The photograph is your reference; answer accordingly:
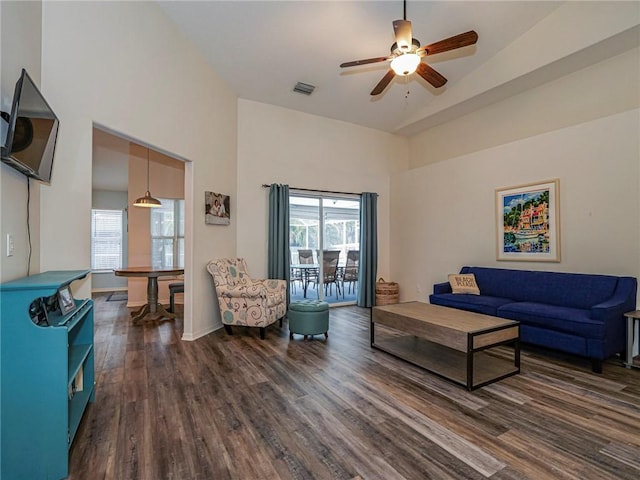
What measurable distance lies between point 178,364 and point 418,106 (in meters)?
5.50

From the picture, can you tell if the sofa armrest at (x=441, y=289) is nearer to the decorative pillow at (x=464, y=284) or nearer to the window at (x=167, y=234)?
the decorative pillow at (x=464, y=284)

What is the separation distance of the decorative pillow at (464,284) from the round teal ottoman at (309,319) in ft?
6.74

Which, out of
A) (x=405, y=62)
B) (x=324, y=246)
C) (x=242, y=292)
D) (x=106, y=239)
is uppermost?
(x=405, y=62)

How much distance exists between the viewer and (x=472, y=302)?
13.8ft

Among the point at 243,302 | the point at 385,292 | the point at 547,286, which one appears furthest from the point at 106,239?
the point at 547,286

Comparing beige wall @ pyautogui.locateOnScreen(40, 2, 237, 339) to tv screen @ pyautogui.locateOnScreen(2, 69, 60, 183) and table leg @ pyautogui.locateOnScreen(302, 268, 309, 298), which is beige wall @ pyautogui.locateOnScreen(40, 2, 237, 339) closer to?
tv screen @ pyautogui.locateOnScreen(2, 69, 60, 183)

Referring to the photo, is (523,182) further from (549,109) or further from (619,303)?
(619,303)

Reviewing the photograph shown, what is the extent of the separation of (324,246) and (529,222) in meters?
3.33

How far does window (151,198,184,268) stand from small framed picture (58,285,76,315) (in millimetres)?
4730

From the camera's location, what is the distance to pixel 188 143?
12.9ft

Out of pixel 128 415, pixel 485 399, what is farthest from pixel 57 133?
pixel 485 399

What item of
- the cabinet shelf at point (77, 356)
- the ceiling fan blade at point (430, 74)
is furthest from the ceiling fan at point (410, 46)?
the cabinet shelf at point (77, 356)

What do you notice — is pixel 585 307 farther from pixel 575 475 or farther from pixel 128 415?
pixel 128 415

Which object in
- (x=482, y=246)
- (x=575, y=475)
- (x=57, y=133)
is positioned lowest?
(x=575, y=475)
